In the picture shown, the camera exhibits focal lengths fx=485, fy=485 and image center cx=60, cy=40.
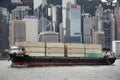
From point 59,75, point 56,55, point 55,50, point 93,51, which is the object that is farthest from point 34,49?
point 59,75

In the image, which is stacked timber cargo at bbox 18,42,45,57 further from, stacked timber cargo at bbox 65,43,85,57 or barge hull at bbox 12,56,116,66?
stacked timber cargo at bbox 65,43,85,57

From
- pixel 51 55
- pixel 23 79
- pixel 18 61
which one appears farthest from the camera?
pixel 51 55

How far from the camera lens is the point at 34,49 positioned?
150 meters

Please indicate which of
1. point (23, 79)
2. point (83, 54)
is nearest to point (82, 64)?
point (83, 54)

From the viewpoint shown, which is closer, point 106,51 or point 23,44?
point 23,44

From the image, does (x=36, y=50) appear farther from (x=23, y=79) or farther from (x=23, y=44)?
(x=23, y=79)

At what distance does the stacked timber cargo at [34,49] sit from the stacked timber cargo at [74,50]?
9.52 metres

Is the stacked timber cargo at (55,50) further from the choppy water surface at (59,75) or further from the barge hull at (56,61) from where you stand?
the choppy water surface at (59,75)

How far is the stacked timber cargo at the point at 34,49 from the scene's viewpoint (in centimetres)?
14788

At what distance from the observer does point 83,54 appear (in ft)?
528

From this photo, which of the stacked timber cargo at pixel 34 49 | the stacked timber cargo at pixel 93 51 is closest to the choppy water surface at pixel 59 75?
the stacked timber cargo at pixel 34 49

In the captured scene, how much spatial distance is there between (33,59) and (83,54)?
2348 centimetres

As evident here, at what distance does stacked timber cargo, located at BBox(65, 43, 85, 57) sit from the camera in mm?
157500

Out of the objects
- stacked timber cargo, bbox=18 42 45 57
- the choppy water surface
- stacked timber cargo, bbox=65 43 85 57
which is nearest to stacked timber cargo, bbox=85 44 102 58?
stacked timber cargo, bbox=65 43 85 57
